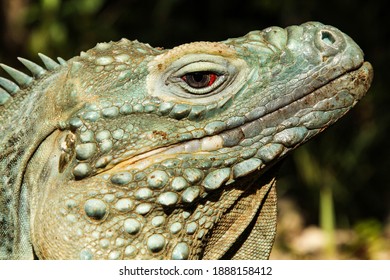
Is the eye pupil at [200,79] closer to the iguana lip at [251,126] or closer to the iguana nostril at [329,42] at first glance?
the iguana lip at [251,126]

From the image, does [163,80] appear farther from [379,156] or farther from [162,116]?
[379,156]

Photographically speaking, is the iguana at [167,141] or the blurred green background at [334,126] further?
the blurred green background at [334,126]

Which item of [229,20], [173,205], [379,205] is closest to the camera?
[173,205]

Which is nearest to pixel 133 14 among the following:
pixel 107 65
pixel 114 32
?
pixel 114 32

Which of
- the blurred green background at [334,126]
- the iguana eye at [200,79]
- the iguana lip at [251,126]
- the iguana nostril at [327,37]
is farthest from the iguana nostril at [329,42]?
the blurred green background at [334,126]

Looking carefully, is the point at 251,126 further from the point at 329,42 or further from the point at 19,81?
the point at 19,81

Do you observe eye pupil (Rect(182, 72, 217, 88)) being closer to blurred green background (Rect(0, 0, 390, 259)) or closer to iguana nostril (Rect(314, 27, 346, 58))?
iguana nostril (Rect(314, 27, 346, 58))

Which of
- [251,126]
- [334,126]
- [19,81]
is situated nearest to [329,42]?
[251,126]
